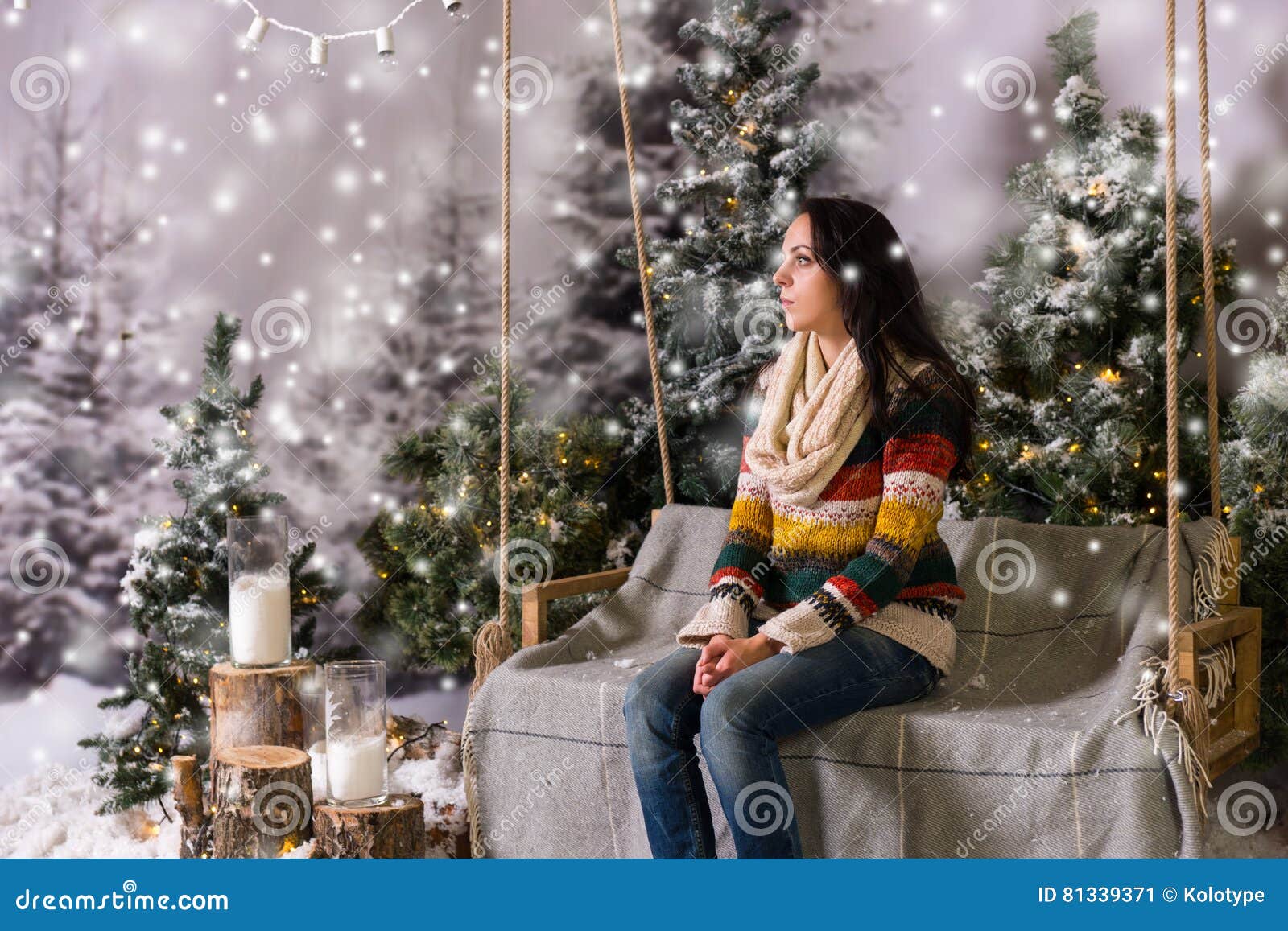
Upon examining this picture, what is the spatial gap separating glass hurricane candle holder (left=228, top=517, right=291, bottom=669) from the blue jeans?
81 cm

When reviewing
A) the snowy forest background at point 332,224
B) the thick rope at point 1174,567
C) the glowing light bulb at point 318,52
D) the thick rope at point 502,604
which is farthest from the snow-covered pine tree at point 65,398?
the thick rope at point 1174,567

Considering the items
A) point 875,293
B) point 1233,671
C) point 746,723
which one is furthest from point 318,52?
point 1233,671

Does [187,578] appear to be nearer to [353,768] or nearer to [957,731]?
[353,768]

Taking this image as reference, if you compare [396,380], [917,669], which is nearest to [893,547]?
[917,669]

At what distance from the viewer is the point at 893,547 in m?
1.78

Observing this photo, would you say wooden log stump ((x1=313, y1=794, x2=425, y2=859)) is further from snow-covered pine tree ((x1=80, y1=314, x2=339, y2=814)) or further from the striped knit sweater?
snow-covered pine tree ((x1=80, y1=314, x2=339, y2=814))

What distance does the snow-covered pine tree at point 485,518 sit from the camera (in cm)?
271

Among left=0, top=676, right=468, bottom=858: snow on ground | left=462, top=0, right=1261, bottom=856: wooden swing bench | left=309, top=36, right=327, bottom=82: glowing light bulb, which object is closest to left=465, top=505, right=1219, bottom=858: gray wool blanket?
left=462, top=0, right=1261, bottom=856: wooden swing bench

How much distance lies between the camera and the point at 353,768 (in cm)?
193

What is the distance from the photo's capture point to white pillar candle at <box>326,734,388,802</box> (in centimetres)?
193

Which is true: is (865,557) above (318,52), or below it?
below

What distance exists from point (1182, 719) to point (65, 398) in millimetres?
2764

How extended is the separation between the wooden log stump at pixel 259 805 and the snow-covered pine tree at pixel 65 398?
4.24 ft

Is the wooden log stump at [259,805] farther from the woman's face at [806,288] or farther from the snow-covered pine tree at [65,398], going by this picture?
the snow-covered pine tree at [65,398]
